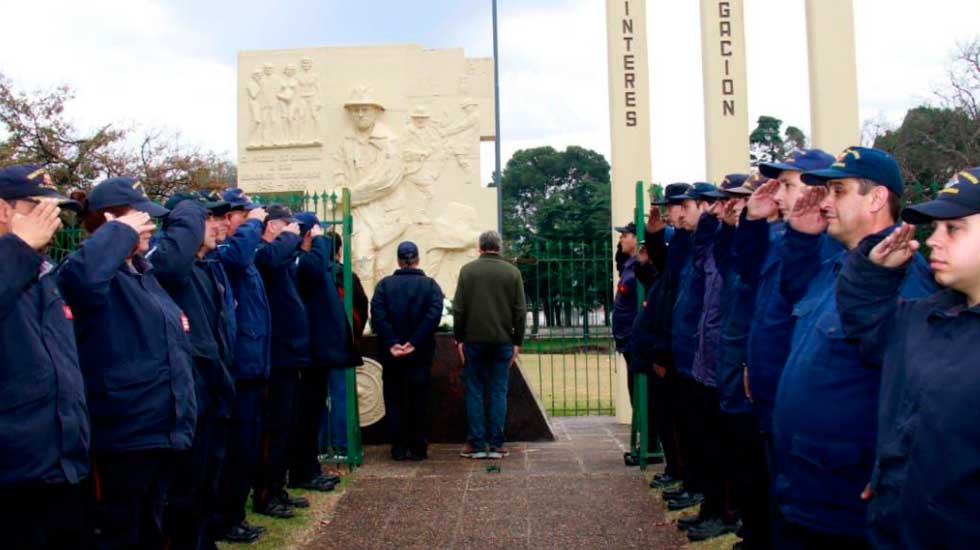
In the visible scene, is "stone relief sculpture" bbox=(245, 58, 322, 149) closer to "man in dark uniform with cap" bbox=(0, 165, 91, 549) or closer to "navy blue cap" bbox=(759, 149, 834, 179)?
"navy blue cap" bbox=(759, 149, 834, 179)

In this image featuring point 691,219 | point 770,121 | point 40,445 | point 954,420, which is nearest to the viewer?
point 954,420

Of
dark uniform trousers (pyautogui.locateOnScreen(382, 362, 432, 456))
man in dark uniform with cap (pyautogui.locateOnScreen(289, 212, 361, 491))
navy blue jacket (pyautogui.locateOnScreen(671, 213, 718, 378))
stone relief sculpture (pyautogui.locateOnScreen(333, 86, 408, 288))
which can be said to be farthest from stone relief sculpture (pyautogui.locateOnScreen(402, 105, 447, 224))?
navy blue jacket (pyautogui.locateOnScreen(671, 213, 718, 378))

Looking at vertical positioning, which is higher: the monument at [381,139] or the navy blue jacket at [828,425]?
the monument at [381,139]

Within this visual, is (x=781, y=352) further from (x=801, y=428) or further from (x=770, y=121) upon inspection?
(x=770, y=121)

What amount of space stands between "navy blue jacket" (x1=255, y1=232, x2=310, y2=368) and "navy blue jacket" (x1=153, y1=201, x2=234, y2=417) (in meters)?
1.07

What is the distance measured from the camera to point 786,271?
3697mm

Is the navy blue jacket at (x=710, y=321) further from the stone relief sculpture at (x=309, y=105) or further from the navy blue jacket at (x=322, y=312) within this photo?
the stone relief sculpture at (x=309, y=105)

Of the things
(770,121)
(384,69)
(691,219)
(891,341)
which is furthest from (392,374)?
(770,121)

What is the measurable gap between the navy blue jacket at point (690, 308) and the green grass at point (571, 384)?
354 cm

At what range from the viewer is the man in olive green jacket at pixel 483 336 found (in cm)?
820

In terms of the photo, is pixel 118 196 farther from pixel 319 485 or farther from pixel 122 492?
pixel 319 485

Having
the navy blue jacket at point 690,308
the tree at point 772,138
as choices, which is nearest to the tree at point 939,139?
the tree at point 772,138

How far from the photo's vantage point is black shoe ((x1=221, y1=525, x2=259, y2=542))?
551cm

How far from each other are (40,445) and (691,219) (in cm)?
385
